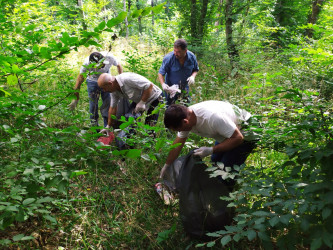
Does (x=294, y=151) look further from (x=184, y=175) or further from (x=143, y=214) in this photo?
(x=143, y=214)

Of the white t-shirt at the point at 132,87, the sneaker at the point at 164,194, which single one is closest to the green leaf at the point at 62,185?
the sneaker at the point at 164,194

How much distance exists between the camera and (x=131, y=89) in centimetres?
335

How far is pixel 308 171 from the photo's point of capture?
3.81ft

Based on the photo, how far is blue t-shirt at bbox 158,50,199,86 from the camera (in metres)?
4.04

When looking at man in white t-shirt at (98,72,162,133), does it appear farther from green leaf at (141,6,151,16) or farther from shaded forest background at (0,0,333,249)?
green leaf at (141,6,151,16)

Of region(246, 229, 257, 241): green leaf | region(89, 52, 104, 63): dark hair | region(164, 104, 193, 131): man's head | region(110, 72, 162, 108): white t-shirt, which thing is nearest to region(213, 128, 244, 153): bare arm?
region(164, 104, 193, 131): man's head

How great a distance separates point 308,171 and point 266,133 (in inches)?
29.5

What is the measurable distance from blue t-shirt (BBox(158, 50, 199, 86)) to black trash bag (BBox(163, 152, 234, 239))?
226 cm

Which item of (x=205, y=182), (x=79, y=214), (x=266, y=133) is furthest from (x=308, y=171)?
(x=79, y=214)

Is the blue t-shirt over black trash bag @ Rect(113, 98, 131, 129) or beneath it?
over

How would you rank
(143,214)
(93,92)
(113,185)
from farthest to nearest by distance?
(93,92) → (113,185) → (143,214)

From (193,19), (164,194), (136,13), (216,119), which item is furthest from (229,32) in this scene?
(136,13)

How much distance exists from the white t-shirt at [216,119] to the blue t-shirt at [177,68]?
1770mm

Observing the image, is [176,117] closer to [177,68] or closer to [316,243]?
[316,243]
